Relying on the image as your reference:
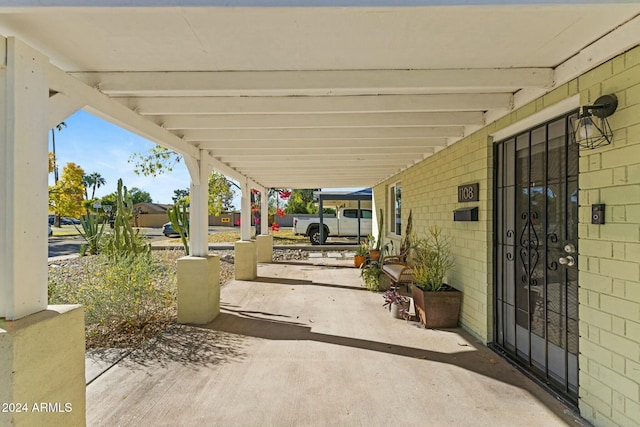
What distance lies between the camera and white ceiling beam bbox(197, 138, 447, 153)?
16.1 ft

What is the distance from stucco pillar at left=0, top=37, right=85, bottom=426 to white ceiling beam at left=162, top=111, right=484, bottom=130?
1849 millimetres

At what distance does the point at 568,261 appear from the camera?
8.84 feet

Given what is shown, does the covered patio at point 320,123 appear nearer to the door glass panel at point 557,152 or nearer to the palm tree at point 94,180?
the door glass panel at point 557,152

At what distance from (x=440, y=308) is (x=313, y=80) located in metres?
3.20

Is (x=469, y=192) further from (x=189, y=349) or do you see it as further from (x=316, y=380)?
(x=189, y=349)

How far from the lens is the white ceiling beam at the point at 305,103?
10.8ft

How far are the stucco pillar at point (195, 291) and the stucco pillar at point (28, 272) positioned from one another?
8.58 ft

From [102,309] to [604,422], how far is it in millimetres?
4824

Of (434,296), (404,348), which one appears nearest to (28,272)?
(404,348)

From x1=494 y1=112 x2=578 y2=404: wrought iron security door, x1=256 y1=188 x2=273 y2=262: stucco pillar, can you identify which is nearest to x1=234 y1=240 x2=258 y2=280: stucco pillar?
x1=256 y1=188 x2=273 y2=262: stucco pillar

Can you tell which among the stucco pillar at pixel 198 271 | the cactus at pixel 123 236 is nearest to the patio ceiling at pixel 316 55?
the stucco pillar at pixel 198 271

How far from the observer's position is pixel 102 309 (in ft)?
13.9

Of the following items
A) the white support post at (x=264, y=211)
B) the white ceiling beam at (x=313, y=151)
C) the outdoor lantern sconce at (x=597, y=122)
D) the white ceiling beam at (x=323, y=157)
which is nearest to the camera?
the outdoor lantern sconce at (x=597, y=122)

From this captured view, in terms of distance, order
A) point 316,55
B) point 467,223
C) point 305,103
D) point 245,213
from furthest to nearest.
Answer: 1. point 245,213
2. point 467,223
3. point 305,103
4. point 316,55
